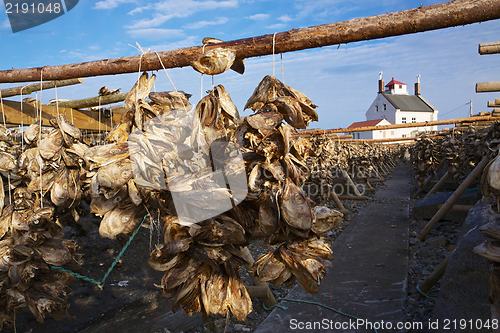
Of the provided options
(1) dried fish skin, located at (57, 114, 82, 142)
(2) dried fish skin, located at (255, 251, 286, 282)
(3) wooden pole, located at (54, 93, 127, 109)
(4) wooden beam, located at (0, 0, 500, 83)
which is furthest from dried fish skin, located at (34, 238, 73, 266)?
(2) dried fish skin, located at (255, 251, 286, 282)

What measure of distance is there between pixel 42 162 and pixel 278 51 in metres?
2.13

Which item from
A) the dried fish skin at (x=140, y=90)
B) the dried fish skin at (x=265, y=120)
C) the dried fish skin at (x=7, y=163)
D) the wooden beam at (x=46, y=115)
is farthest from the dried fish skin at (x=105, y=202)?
the wooden beam at (x=46, y=115)

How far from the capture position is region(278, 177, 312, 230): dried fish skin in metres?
1.29

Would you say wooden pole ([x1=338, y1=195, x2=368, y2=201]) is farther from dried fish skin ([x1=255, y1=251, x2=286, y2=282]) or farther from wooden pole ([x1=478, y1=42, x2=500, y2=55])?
dried fish skin ([x1=255, y1=251, x2=286, y2=282])

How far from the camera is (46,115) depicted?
12.3 ft

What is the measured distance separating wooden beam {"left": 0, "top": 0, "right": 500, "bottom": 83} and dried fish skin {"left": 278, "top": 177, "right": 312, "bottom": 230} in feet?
2.59

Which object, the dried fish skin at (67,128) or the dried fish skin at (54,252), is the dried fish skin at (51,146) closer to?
the dried fish skin at (67,128)

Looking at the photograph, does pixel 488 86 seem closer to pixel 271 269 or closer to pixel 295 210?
pixel 295 210

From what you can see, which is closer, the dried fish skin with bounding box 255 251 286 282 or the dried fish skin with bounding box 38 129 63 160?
the dried fish skin with bounding box 255 251 286 282

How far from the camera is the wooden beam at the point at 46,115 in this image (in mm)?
3389

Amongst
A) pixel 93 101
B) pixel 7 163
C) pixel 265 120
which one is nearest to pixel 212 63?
pixel 265 120

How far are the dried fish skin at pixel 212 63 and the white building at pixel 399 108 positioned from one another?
45917 millimetres

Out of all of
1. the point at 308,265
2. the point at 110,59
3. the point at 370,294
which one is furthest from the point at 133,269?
the point at 308,265

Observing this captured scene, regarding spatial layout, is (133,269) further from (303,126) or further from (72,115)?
(303,126)
